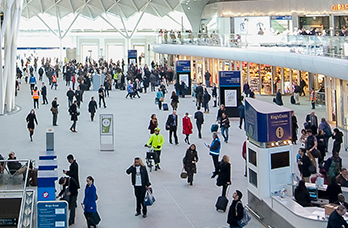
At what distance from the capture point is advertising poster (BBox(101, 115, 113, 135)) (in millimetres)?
20062

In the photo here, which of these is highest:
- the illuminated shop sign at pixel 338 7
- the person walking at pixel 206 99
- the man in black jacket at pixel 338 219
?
the illuminated shop sign at pixel 338 7

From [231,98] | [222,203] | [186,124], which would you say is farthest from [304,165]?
[231,98]

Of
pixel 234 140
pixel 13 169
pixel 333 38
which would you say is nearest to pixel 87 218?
pixel 13 169

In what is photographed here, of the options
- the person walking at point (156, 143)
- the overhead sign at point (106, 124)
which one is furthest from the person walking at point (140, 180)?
the overhead sign at point (106, 124)

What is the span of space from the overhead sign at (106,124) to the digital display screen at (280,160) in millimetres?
8900

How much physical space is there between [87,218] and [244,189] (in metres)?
4.85

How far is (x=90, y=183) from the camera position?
1152 centimetres

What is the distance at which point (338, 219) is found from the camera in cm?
943

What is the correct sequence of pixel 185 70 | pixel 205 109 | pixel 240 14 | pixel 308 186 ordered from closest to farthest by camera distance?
pixel 308 186 → pixel 205 109 → pixel 185 70 → pixel 240 14

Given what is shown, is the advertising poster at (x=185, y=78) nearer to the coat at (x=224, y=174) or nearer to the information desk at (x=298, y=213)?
the coat at (x=224, y=174)

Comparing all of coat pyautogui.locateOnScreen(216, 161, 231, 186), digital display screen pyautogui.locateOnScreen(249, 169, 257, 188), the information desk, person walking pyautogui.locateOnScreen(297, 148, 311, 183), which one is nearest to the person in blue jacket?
coat pyautogui.locateOnScreen(216, 161, 231, 186)

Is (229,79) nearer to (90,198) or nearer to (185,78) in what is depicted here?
(185,78)

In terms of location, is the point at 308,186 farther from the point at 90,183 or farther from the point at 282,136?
the point at 90,183

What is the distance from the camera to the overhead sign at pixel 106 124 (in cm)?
2006
